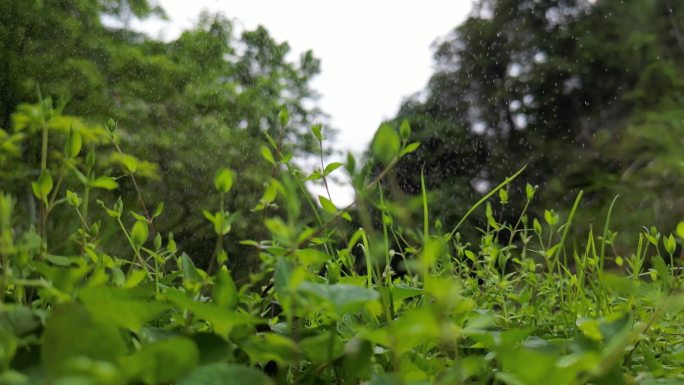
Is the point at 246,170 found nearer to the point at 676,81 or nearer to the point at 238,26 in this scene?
the point at 238,26

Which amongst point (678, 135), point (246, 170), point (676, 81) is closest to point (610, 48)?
point (676, 81)

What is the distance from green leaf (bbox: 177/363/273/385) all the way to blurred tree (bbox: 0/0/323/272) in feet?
16.0

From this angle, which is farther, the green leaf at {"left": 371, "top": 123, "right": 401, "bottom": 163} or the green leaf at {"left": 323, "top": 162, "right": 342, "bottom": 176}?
the green leaf at {"left": 323, "top": 162, "right": 342, "bottom": 176}

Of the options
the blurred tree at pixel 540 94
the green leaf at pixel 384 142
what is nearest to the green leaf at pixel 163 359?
the green leaf at pixel 384 142

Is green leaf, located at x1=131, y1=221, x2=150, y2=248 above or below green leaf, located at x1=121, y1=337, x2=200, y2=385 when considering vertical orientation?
above

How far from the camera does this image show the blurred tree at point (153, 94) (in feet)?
18.2

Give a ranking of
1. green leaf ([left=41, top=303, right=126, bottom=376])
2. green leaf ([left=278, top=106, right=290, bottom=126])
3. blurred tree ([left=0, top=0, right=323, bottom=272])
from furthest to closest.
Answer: blurred tree ([left=0, top=0, right=323, bottom=272]), green leaf ([left=278, top=106, right=290, bottom=126]), green leaf ([left=41, top=303, right=126, bottom=376])

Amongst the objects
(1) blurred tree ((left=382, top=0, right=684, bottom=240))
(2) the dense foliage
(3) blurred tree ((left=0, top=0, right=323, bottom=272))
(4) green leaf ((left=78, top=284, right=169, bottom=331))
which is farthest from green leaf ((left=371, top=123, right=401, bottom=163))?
(1) blurred tree ((left=382, top=0, right=684, bottom=240))

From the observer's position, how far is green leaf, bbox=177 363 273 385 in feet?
0.61

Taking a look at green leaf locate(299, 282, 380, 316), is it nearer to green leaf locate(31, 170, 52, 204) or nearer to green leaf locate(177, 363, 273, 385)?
green leaf locate(177, 363, 273, 385)

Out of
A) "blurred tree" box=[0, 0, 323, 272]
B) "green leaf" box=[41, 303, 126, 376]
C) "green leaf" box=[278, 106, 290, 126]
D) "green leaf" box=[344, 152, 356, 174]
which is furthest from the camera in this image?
"blurred tree" box=[0, 0, 323, 272]

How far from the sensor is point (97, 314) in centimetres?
19

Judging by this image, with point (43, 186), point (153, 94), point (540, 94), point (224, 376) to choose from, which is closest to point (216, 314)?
point (224, 376)

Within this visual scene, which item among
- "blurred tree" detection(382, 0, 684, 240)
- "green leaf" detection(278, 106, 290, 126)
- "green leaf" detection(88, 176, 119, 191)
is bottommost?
"green leaf" detection(88, 176, 119, 191)
